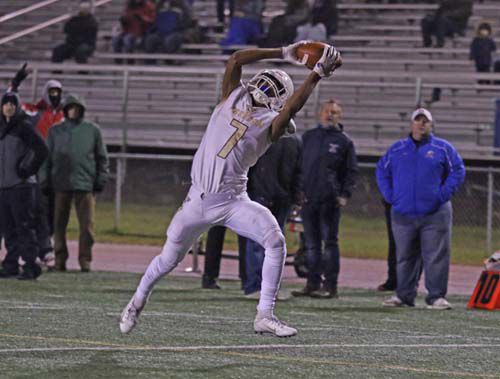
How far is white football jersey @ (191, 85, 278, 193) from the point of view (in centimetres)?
949

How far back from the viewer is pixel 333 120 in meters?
14.0

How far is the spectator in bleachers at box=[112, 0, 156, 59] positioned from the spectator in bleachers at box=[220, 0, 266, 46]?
74.5 inches

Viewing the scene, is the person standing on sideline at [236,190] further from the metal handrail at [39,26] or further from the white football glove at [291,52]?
the metal handrail at [39,26]

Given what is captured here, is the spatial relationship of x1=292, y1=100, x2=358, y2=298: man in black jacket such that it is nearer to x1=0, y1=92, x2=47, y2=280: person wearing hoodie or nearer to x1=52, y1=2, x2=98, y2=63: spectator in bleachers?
x1=0, y1=92, x2=47, y2=280: person wearing hoodie

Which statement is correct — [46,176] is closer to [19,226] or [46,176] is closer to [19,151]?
[19,151]


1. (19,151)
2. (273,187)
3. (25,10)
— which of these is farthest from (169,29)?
(273,187)

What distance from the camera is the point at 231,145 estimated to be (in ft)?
31.1

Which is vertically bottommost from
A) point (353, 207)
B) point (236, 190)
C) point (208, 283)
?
point (353, 207)

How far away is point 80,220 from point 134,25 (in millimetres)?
11745

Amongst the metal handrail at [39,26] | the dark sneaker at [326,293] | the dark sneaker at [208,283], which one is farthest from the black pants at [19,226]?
the metal handrail at [39,26]

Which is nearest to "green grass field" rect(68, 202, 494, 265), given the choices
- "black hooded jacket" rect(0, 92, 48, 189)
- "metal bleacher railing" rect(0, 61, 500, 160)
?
"metal bleacher railing" rect(0, 61, 500, 160)

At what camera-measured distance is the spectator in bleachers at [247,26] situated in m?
25.7

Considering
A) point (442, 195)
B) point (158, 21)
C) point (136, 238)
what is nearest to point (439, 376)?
point (442, 195)

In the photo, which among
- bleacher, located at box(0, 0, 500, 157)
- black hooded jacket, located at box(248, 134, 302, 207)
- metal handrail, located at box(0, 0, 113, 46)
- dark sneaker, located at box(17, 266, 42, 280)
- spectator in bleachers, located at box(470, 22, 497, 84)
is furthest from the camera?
metal handrail, located at box(0, 0, 113, 46)
